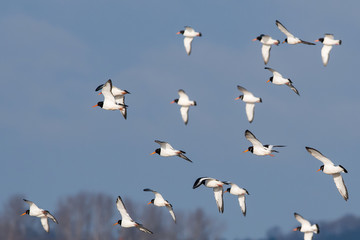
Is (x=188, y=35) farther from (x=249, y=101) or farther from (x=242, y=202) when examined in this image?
(x=242, y=202)

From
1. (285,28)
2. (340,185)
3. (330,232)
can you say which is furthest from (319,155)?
(330,232)

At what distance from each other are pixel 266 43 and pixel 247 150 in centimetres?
836

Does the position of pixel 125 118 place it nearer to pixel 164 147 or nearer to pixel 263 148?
pixel 164 147

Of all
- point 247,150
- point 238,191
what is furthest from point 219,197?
point 247,150

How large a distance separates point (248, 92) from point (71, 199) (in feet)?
252

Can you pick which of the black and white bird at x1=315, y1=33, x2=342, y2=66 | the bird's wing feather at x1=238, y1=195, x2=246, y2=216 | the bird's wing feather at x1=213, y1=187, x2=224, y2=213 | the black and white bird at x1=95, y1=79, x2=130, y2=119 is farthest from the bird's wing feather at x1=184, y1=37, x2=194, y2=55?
the bird's wing feather at x1=238, y1=195, x2=246, y2=216

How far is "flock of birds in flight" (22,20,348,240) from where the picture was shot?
3650cm

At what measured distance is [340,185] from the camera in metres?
36.5

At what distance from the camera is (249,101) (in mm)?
42094

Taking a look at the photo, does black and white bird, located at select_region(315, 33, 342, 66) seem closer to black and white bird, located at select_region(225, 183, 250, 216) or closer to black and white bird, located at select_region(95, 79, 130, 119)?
black and white bird, located at select_region(225, 183, 250, 216)

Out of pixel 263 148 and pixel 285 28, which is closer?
pixel 263 148

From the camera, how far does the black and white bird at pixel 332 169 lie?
34.9 metres

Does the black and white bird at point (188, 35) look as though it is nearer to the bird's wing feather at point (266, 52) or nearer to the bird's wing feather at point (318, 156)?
the bird's wing feather at point (266, 52)

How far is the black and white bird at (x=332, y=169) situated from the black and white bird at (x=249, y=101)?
653 centimetres
